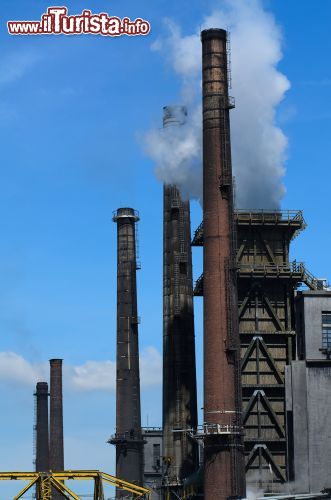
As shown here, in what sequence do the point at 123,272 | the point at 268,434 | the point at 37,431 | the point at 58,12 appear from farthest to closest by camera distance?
1. the point at 37,431
2. the point at 123,272
3. the point at 268,434
4. the point at 58,12

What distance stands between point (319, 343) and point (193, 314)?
21183 millimetres

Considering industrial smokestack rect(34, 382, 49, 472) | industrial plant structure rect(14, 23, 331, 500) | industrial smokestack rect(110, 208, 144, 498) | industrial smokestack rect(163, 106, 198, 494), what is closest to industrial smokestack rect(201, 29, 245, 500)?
industrial plant structure rect(14, 23, 331, 500)

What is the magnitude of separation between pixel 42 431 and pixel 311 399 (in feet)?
169

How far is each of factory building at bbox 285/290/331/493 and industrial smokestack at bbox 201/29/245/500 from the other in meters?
6.10

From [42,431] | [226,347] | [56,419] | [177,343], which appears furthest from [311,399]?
[42,431]

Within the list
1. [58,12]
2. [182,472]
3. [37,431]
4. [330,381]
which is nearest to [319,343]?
[330,381]

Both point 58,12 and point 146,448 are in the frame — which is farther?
point 146,448

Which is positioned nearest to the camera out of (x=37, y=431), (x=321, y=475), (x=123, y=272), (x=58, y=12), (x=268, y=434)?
(x=58, y=12)

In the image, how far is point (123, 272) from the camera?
324 ft

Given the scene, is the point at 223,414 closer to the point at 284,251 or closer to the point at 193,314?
the point at 284,251

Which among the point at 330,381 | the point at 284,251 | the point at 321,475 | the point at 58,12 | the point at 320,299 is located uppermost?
the point at 58,12

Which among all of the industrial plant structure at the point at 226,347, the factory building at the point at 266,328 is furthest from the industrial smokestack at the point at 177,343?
the factory building at the point at 266,328

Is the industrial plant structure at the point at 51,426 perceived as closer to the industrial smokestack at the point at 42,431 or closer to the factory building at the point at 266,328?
the industrial smokestack at the point at 42,431

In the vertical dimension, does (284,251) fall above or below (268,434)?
above
